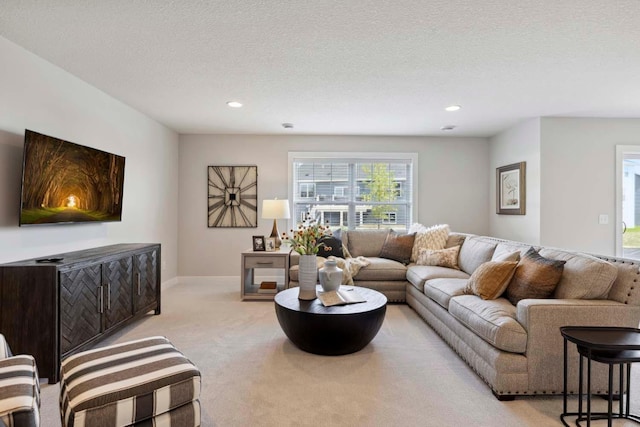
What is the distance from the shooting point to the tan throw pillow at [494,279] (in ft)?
8.57

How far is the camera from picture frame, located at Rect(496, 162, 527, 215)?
4.71 m

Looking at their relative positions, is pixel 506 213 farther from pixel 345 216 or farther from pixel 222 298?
pixel 222 298

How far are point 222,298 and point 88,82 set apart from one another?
281cm

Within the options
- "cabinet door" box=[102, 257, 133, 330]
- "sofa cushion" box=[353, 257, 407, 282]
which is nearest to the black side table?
"sofa cushion" box=[353, 257, 407, 282]

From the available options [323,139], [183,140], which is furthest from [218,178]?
[323,139]

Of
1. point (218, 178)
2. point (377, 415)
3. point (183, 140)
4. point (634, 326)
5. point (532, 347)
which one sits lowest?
point (377, 415)

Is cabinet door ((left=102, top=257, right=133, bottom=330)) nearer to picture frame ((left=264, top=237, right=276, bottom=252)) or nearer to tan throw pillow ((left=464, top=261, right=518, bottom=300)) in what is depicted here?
picture frame ((left=264, top=237, right=276, bottom=252))

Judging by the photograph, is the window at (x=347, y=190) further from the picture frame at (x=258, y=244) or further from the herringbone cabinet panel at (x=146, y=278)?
the herringbone cabinet panel at (x=146, y=278)

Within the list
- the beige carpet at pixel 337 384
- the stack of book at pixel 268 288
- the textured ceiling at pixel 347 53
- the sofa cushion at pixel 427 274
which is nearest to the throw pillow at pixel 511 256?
the sofa cushion at pixel 427 274

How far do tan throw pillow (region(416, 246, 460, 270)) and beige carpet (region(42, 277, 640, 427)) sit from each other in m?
0.94

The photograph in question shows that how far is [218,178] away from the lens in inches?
216

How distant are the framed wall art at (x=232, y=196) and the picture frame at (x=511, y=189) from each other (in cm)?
381

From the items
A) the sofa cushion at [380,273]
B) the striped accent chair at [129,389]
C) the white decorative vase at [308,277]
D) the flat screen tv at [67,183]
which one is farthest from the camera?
the sofa cushion at [380,273]

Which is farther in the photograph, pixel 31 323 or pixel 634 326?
pixel 31 323
